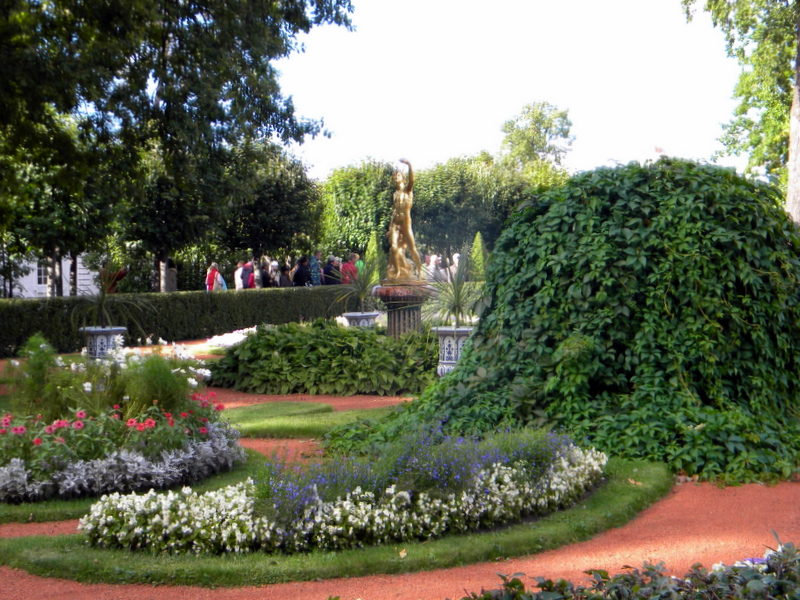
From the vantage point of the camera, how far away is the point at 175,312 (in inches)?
803

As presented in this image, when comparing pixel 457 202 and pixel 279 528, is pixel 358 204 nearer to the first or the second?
pixel 457 202

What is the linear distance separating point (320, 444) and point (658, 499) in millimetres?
3179

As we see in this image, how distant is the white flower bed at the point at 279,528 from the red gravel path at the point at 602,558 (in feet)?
1.29

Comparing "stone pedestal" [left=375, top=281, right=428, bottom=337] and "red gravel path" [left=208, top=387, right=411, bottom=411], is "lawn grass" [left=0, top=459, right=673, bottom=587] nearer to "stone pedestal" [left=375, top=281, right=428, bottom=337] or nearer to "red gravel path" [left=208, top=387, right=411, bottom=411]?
"red gravel path" [left=208, top=387, right=411, bottom=411]

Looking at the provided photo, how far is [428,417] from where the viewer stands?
24.7 feet

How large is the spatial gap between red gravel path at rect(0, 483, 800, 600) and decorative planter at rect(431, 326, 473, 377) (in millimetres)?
5594

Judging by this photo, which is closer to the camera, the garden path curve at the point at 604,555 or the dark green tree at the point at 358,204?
the garden path curve at the point at 604,555

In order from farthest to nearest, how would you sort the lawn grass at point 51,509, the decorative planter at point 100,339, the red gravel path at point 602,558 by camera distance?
the decorative planter at point 100,339 < the lawn grass at point 51,509 < the red gravel path at point 602,558

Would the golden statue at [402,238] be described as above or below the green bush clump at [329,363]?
above

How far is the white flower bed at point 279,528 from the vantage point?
468 centimetres

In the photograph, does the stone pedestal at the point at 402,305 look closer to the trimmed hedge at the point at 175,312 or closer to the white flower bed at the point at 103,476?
the trimmed hedge at the point at 175,312

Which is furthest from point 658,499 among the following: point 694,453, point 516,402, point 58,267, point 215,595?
point 58,267

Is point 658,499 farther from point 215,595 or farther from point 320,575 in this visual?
point 215,595

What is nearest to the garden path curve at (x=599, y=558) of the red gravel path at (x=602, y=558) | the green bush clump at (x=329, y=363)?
the red gravel path at (x=602, y=558)
